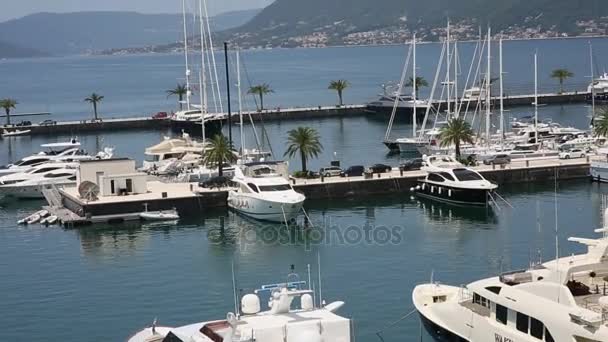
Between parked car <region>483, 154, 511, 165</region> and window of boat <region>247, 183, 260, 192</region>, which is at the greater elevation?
parked car <region>483, 154, 511, 165</region>

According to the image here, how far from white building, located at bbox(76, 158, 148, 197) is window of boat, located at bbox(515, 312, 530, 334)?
31.2 metres

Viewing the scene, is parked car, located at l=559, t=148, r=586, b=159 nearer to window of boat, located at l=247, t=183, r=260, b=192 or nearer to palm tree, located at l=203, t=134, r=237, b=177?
palm tree, located at l=203, t=134, r=237, b=177

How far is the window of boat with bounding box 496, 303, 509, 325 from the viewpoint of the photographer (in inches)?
959

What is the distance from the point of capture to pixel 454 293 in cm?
2825

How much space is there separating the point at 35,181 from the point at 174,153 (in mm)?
11503

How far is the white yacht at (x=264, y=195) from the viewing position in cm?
4703

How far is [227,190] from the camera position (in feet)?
172

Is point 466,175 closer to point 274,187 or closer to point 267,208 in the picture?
point 274,187

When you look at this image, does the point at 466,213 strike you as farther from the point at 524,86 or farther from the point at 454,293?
the point at 524,86

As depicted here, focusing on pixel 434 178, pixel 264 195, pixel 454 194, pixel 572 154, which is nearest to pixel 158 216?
pixel 264 195

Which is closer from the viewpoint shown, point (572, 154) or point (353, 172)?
point (353, 172)

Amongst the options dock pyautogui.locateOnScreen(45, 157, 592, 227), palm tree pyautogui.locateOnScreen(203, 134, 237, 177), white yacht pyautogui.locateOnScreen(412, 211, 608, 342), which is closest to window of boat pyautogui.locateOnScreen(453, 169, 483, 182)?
dock pyautogui.locateOnScreen(45, 157, 592, 227)

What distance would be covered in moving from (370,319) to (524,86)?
119844 mm

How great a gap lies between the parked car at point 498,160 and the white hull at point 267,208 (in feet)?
47.8
